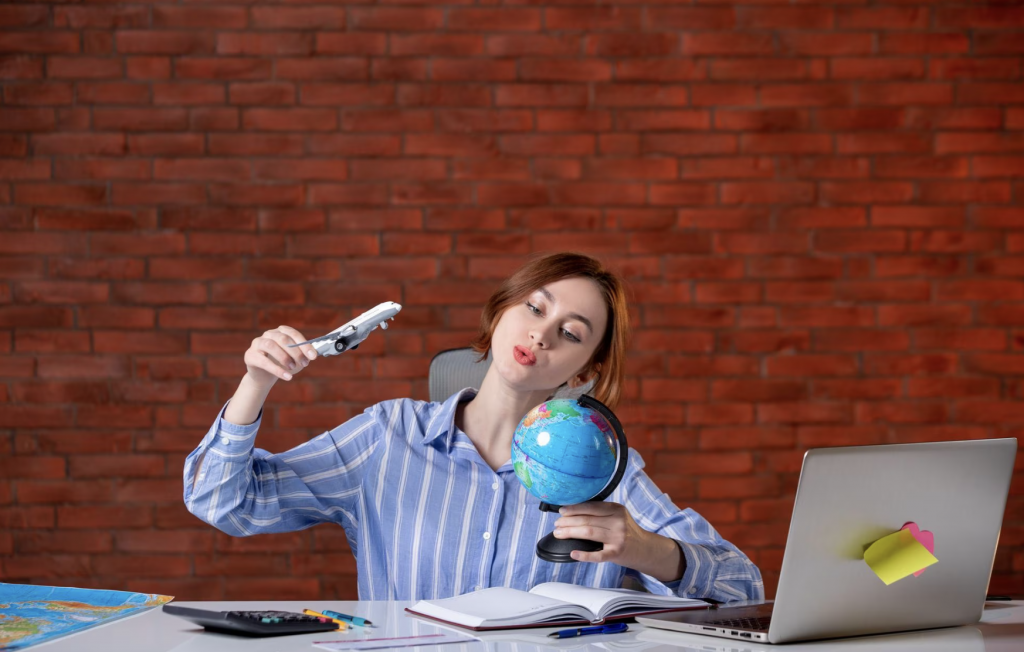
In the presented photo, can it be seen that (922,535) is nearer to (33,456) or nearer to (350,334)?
(350,334)

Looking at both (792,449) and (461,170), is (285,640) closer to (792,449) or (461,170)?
(461,170)

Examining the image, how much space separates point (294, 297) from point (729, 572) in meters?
1.88

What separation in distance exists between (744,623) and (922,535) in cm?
26

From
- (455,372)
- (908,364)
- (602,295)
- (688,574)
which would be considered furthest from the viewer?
(908,364)

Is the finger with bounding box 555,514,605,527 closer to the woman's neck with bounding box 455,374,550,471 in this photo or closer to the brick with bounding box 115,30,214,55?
the woman's neck with bounding box 455,374,550,471

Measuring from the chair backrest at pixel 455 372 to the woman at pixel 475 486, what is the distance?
0.75 feet

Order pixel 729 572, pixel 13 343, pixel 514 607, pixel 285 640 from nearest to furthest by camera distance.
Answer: pixel 285 640 → pixel 514 607 → pixel 729 572 → pixel 13 343

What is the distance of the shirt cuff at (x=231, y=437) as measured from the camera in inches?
57.2

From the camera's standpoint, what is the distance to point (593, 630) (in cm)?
129

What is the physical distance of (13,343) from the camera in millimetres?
2945

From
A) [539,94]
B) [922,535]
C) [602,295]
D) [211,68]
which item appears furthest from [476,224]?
[922,535]

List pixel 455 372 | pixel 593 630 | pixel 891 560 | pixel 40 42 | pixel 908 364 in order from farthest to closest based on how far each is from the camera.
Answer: pixel 908 364 → pixel 40 42 → pixel 455 372 → pixel 593 630 → pixel 891 560

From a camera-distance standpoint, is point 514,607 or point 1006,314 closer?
point 514,607

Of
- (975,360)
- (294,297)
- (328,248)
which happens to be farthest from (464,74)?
(975,360)
